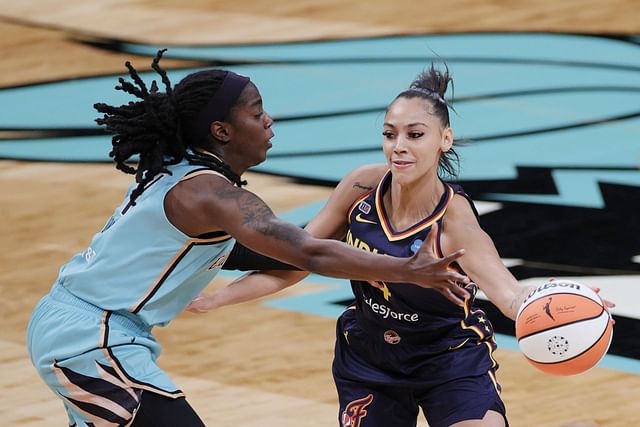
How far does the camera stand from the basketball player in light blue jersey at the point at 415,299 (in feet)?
16.4

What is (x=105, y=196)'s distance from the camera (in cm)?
1080

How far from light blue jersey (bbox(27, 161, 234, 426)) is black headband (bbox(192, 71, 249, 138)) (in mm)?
167

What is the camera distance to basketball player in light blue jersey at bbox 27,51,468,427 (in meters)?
4.40

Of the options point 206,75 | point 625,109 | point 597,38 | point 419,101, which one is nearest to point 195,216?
point 206,75

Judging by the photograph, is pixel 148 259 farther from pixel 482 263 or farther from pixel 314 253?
pixel 482 263

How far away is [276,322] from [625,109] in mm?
5326

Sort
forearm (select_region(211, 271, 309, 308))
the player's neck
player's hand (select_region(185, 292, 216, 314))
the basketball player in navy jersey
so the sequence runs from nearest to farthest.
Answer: the basketball player in navy jersey < the player's neck < player's hand (select_region(185, 292, 216, 314)) < forearm (select_region(211, 271, 309, 308))

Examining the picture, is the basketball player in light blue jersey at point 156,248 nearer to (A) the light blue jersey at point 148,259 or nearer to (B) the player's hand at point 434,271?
(A) the light blue jersey at point 148,259

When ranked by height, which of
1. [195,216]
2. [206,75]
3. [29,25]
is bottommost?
[29,25]

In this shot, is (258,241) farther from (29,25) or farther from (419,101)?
(29,25)

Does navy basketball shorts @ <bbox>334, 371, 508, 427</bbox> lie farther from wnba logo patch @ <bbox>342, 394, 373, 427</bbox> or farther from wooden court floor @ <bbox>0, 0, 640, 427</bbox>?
wooden court floor @ <bbox>0, 0, 640, 427</bbox>

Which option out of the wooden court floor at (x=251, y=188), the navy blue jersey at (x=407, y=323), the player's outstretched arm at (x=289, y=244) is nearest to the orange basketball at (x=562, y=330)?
the navy blue jersey at (x=407, y=323)

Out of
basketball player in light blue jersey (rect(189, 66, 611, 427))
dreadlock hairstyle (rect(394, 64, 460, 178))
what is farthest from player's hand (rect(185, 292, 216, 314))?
dreadlock hairstyle (rect(394, 64, 460, 178))

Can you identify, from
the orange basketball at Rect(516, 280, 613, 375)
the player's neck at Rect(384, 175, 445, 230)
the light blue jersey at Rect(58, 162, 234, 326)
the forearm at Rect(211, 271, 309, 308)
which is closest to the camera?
the light blue jersey at Rect(58, 162, 234, 326)
